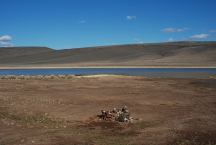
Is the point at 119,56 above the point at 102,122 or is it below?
above

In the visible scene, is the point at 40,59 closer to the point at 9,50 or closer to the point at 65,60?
the point at 65,60

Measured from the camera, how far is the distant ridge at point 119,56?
12259 centimetres

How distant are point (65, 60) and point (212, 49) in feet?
157

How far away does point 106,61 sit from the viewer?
131 m

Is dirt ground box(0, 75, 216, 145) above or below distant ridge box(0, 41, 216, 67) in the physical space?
below

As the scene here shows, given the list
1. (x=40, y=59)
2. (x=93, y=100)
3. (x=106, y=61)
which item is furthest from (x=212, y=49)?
(x=93, y=100)

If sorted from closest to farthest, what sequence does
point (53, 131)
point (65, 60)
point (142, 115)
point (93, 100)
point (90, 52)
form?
point (53, 131), point (142, 115), point (93, 100), point (65, 60), point (90, 52)

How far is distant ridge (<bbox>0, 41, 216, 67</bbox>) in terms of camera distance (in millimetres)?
122588

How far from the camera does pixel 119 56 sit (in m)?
142

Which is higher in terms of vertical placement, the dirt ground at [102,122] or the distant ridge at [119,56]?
the distant ridge at [119,56]

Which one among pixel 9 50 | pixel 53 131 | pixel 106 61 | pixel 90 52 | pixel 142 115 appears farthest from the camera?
pixel 9 50

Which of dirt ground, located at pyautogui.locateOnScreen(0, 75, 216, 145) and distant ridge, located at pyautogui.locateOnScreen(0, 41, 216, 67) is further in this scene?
distant ridge, located at pyautogui.locateOnScreen(0, 41, 216, 67)

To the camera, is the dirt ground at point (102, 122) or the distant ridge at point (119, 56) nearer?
the dirt ground at point (102, 122)

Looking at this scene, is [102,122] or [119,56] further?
[119,56]
